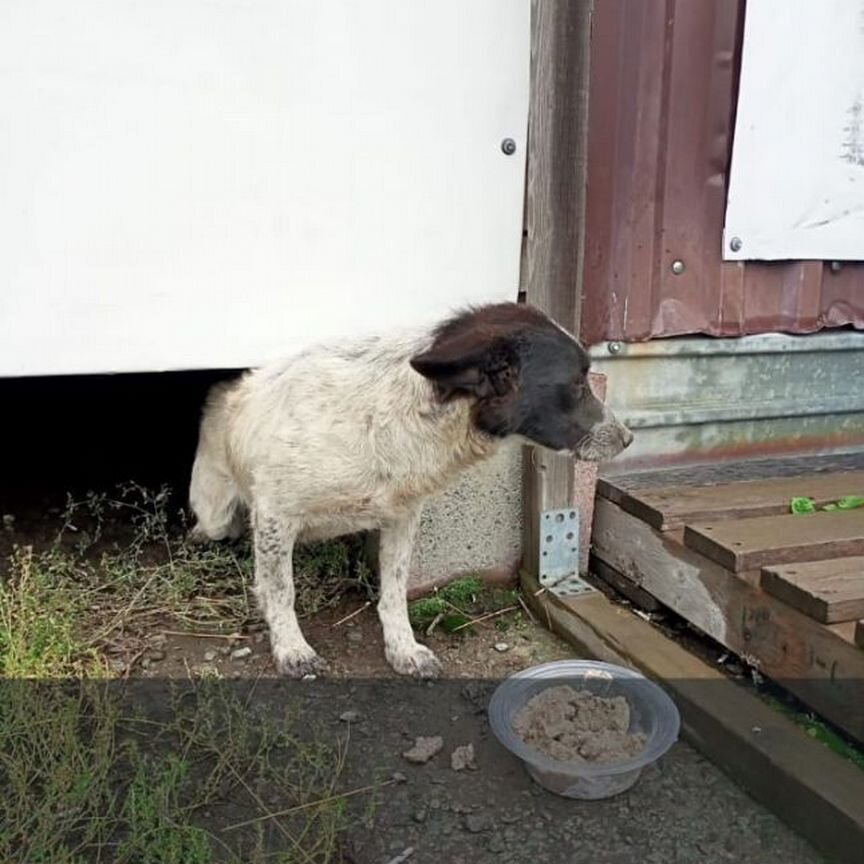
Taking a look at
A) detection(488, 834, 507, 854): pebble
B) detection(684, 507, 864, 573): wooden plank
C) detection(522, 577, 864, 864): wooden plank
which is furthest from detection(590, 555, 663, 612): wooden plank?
detection(488, 834, 507, 854): pebble

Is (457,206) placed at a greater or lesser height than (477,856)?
greater

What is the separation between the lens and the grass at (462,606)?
3908 millimetres

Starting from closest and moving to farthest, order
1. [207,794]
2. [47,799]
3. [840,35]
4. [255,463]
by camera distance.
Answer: [47,799] < [207,794] < [255,463] < [840,35]

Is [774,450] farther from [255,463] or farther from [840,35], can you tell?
[255,463]

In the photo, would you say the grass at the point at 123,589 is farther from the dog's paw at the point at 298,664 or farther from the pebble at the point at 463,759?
the pebble at the point at 463,759

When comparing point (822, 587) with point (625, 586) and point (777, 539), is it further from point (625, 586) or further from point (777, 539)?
point (625, 586)

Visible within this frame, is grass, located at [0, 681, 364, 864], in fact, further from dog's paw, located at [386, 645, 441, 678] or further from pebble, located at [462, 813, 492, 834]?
dog's paw, located at [386, 645, 441, 678]

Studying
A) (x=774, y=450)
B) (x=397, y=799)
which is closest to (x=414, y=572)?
(x=397, y=799)

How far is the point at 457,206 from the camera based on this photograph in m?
3.76

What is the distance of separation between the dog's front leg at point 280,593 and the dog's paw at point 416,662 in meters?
0.28

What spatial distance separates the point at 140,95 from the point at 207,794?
231 centimetres

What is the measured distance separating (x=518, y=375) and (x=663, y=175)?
1.50 meters

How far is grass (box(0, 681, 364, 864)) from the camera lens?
8.00 feet

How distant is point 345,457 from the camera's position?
3201mm
